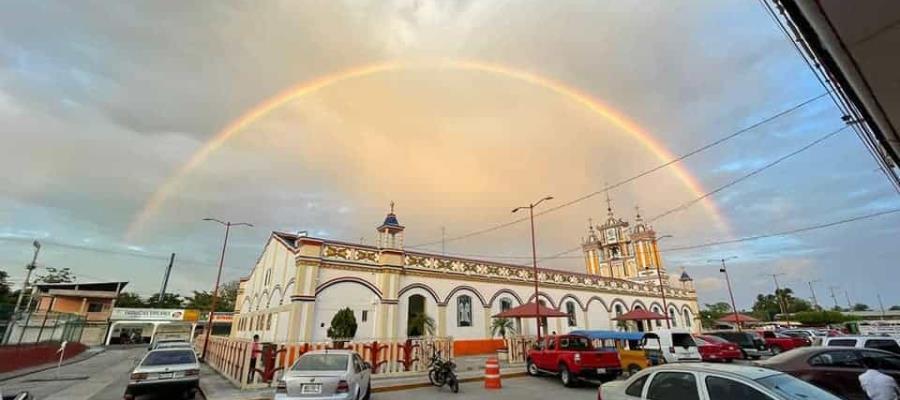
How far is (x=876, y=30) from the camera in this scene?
2.86 m

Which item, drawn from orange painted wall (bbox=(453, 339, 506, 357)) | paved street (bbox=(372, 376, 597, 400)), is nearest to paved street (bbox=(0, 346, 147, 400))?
paved street (bbox=(372, 376, 597, 400))

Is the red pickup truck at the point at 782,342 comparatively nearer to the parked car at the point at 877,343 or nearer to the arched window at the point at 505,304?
the parked car at the point at 877,343

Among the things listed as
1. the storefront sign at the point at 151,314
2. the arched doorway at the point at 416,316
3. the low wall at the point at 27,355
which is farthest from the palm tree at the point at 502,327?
the storefront sign at the point at 151,314

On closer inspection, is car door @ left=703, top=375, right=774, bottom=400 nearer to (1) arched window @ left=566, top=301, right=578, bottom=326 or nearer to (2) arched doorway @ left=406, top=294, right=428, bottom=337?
(2) arched doorway @ left=406, top=294, right=428, bottom=337

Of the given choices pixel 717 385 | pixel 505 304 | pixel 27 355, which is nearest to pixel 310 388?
pixel 717 385

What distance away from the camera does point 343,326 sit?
17844 millimetres

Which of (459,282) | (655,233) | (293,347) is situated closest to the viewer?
(293,347)

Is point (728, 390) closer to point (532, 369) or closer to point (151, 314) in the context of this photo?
point (532, 369)

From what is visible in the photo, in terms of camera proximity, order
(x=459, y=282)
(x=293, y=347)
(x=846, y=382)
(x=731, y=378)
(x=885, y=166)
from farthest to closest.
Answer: (x=459, y=282) < (x=293, y=347) < (x=846, y=382) < (x=885, y=166) < (x=731, y=378)

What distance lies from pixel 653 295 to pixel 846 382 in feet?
107

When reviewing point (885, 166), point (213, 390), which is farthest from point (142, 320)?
point (885, 166)

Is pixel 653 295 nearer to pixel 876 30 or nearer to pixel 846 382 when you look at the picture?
pixel 846 382

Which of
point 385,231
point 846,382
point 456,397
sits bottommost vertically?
point 456,397

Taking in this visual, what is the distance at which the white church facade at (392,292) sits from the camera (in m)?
18.9
